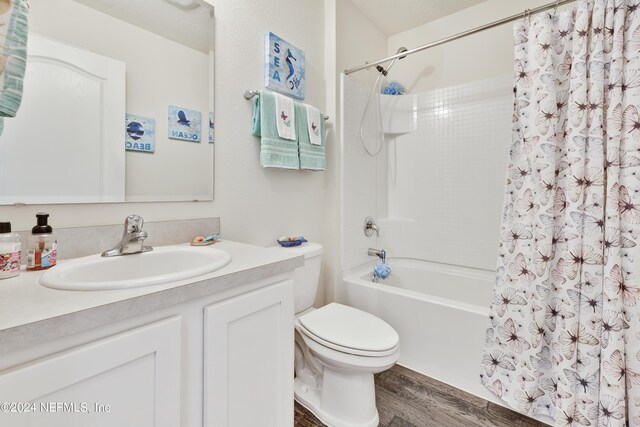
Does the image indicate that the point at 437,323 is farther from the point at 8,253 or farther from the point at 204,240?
the point at 8,253

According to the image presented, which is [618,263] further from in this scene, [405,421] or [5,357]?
[5,357]

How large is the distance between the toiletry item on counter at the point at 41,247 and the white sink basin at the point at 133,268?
41 mm

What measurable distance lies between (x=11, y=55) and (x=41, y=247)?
49 centimetres

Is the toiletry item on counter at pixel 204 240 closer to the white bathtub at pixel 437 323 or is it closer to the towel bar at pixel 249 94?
the towel bar at pixel 249 94

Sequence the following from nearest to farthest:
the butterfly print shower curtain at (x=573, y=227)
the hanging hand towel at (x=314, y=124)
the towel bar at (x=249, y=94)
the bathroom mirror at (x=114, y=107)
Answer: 1. the bathroom mirror at (x=114, y=107)
2. the butterfly print shower curtain at (x=573, y=227)
3. the towel bar at (x=249, y=94)
4. the hanging hand towel at (x=314, y=124)

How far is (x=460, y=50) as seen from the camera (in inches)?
88.1

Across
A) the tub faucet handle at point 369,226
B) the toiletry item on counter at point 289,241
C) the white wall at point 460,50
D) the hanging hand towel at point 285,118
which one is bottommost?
the toiletry item on counter at point 289,241

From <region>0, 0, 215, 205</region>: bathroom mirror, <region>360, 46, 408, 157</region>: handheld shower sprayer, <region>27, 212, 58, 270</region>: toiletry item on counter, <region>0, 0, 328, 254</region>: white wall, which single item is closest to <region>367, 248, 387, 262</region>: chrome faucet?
<region>0, 0, 328, 254</region>: white wall

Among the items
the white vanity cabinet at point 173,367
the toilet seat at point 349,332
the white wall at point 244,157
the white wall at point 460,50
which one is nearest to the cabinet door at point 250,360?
the white vanity cabinet at point 173,367

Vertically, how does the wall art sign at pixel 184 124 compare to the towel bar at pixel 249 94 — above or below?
below

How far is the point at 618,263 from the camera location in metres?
1.03

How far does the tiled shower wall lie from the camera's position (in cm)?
202

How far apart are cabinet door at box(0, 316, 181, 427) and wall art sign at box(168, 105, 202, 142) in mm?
841

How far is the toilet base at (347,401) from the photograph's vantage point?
4.08 feet
